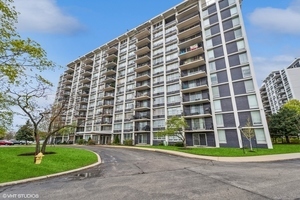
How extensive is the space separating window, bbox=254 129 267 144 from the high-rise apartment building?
5.1 inches

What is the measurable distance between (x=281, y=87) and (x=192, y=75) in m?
68.2

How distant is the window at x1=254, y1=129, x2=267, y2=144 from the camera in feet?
82.5

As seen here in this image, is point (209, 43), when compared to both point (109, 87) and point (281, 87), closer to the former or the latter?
point (109, 87)

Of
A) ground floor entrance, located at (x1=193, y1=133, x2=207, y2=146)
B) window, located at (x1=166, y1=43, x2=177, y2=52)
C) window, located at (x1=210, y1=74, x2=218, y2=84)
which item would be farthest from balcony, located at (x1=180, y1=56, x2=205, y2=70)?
ground floor entrance, located at (x1=193, y1=133, x2=207, y2=146)

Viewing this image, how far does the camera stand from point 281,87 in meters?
76.3

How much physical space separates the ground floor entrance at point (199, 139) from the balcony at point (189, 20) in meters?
25.6

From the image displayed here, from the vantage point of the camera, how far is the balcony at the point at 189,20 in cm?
3704

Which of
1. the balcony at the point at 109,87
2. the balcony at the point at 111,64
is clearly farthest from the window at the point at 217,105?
the balcony at the point at 111,64

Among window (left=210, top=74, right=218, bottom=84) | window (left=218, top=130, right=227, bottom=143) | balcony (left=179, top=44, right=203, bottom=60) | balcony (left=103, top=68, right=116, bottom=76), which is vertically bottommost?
window (left=218, top=130, right=227, bottom=143)

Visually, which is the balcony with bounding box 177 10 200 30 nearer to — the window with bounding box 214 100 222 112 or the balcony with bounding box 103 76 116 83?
the window with bounding box 214 100 222 112

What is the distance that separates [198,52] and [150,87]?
13.6m

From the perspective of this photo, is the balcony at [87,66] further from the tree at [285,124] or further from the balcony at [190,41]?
the tree at [285,124]

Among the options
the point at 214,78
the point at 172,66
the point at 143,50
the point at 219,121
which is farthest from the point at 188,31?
the point at 219,121

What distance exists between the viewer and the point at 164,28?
42875 millimetres
